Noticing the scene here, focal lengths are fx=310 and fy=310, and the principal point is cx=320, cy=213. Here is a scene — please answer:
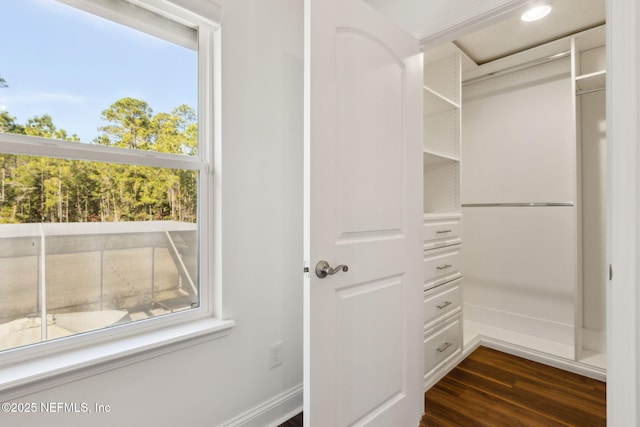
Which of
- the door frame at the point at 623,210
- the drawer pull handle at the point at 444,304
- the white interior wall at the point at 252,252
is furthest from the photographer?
the drawer pull handle at the point at 444,304

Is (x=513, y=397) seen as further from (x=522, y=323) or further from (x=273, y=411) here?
(x=273, y=411)

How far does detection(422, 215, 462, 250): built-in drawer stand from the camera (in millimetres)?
2027

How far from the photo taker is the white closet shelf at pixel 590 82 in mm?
2213

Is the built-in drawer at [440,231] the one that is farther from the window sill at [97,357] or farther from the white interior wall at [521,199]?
the window sill at [97,357]

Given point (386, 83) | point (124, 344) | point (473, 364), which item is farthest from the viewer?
point (473, 364)

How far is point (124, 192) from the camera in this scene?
1300 mm

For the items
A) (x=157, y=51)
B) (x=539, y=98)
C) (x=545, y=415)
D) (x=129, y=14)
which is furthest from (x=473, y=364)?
(x=129, y=14)

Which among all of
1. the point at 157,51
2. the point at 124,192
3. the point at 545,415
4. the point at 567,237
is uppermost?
the point at 157,51

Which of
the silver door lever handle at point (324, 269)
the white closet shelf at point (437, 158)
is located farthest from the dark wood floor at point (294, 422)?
the white closet shelf at point (437, 158)

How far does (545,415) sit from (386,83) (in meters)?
2.06

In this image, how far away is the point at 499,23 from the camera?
2160mm

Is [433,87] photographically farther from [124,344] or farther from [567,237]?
[124,344]

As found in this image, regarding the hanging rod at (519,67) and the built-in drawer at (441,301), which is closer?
the built-in drawer at (441,301)

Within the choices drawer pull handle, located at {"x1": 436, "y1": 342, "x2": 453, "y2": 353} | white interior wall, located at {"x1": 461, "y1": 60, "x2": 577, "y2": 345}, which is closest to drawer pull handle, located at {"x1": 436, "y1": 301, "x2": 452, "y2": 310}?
drawer pull handle, located at {"x1": 436, "y1": 342, "x2": 453, "y2": 353}
